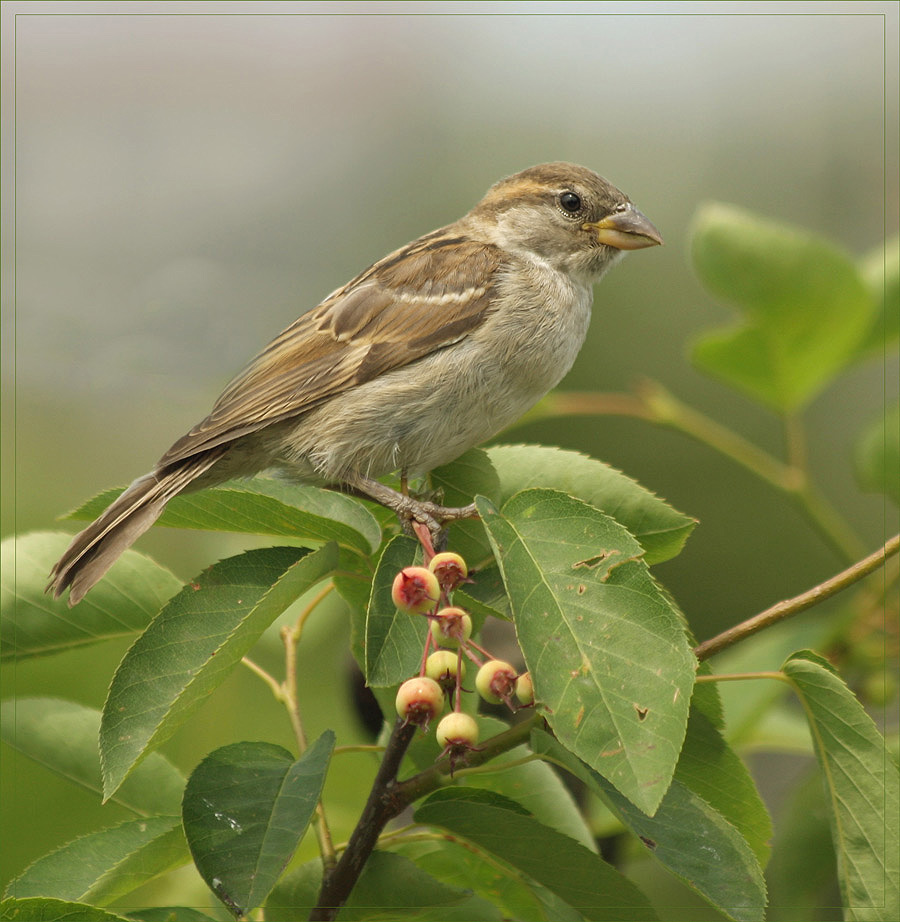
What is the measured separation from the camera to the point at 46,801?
2.63 metres

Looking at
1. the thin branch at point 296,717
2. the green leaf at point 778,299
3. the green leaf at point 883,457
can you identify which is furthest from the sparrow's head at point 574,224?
the thin branch at point 296,717

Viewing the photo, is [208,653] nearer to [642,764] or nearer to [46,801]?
[642,764]

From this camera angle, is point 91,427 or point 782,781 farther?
point 91,427

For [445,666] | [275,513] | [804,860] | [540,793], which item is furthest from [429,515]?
[804,860]

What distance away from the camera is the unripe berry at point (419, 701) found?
137 cm

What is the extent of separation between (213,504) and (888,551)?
978 mm

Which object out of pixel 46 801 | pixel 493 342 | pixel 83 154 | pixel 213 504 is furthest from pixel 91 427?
pixel 83 154

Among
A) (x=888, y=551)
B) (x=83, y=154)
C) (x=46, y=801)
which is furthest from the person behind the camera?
(x=83, y=154)

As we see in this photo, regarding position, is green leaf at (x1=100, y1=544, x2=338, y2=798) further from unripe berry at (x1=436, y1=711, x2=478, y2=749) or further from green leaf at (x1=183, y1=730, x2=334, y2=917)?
unripe berry at (x1=436, y1=711, x2=478, y2=749)

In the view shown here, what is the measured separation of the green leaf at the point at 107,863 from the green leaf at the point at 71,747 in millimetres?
179

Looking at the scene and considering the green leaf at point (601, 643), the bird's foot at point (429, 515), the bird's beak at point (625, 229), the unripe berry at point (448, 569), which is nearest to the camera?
the green leaf at point (601, 643)

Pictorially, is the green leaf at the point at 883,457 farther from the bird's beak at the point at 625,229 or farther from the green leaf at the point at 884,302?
the bird's beak at the point at 625,229

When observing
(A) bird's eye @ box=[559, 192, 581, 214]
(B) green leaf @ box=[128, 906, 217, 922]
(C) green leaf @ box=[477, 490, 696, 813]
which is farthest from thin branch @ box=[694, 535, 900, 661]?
(A) bird's eye @ box=[559, 192, 581, 214]

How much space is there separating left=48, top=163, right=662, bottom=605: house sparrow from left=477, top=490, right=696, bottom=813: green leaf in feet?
2.16
